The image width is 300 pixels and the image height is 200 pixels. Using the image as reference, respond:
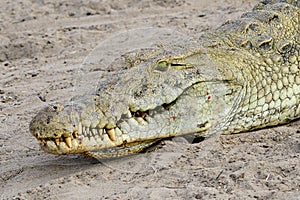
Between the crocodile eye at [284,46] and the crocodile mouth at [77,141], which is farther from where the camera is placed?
the crocodile eye at [284,46]

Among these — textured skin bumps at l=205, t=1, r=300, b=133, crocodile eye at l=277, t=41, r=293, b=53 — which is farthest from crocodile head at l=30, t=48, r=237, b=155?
crocodile eye at l=277, t=41, r=293, b=53

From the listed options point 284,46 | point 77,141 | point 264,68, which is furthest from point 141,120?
point 284,46

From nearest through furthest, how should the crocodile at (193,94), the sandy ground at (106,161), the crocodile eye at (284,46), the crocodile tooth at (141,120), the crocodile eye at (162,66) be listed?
the sandy ground at (106,161)
the crocodile at (193,94)
the crocodile tooth at (141,120)
the crocodile eye at (162,66)
the crocodile eye at (284,46)

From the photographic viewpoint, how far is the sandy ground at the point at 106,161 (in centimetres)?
418

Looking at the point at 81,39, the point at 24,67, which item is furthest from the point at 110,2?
the point at 24,67

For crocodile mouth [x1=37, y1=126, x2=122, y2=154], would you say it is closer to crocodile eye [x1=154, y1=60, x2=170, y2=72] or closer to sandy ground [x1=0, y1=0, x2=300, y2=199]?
sandy ground [x1=0, y1=0, x2=300, y2=199]

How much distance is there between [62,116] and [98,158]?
0.55 metres

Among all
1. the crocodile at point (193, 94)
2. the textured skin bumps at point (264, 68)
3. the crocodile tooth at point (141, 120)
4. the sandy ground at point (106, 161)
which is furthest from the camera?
the textured skin bumps at point (264, 68)

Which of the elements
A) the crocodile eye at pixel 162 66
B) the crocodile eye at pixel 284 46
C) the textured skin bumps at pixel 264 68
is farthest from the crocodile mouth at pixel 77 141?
the crocodile eye at pixel 284 46

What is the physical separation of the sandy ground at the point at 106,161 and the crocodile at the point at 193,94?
0.56 feet

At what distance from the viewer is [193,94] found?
15.6ft

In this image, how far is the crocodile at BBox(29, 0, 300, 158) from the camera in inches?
169

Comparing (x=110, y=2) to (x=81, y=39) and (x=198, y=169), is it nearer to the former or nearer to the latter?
(x=81, y=39)

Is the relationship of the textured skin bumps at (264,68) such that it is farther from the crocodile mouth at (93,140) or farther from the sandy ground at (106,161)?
the crocodile mouth at (93,140)
